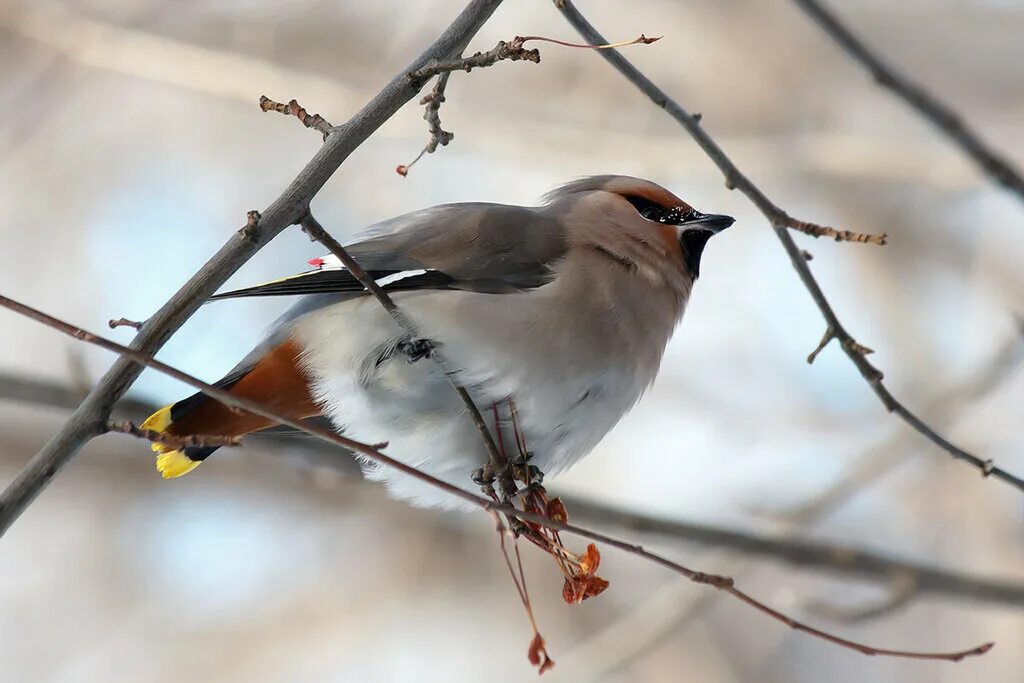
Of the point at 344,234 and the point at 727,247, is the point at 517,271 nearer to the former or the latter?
the point at 344,234

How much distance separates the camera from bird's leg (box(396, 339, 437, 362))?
281 cm

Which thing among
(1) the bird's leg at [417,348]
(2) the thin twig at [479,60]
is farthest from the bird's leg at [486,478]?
(2) the thin twig at [479,60]

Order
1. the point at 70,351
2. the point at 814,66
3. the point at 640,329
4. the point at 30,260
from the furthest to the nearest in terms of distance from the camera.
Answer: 1. the point at 814,66
2. the point at 30,260
3. the point at 70,351
4. the point at 640,329

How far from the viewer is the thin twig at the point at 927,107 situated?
7.28ft

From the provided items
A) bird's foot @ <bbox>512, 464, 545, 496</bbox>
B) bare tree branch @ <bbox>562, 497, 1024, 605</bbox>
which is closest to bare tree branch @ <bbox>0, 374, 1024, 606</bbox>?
bare tree branch @ <bbox>562, 497, 1024, 605</bbox>

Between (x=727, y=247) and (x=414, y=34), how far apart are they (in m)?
2.38

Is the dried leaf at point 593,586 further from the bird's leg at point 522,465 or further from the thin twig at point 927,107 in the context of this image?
the thin twig at point 927,107

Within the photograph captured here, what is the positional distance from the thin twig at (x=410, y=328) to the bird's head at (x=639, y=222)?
668mm

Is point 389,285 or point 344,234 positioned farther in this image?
point 344,234

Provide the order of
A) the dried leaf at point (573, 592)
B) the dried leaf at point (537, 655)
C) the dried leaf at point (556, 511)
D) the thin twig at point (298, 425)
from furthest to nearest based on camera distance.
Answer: the dried leaf at point (556, 511) < the dried leaf at point (573, 592) < the dried leaf at point (537, 655) < the thin twig at point (298, 425)

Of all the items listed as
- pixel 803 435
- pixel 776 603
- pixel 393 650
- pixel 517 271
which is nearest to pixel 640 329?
pixel 517 271

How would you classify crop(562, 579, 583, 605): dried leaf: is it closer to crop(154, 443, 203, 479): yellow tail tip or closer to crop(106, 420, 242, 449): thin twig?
crop(106, 420, 242, 449): thin twig

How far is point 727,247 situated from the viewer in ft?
23.7

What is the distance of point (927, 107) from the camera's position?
2234 mm
